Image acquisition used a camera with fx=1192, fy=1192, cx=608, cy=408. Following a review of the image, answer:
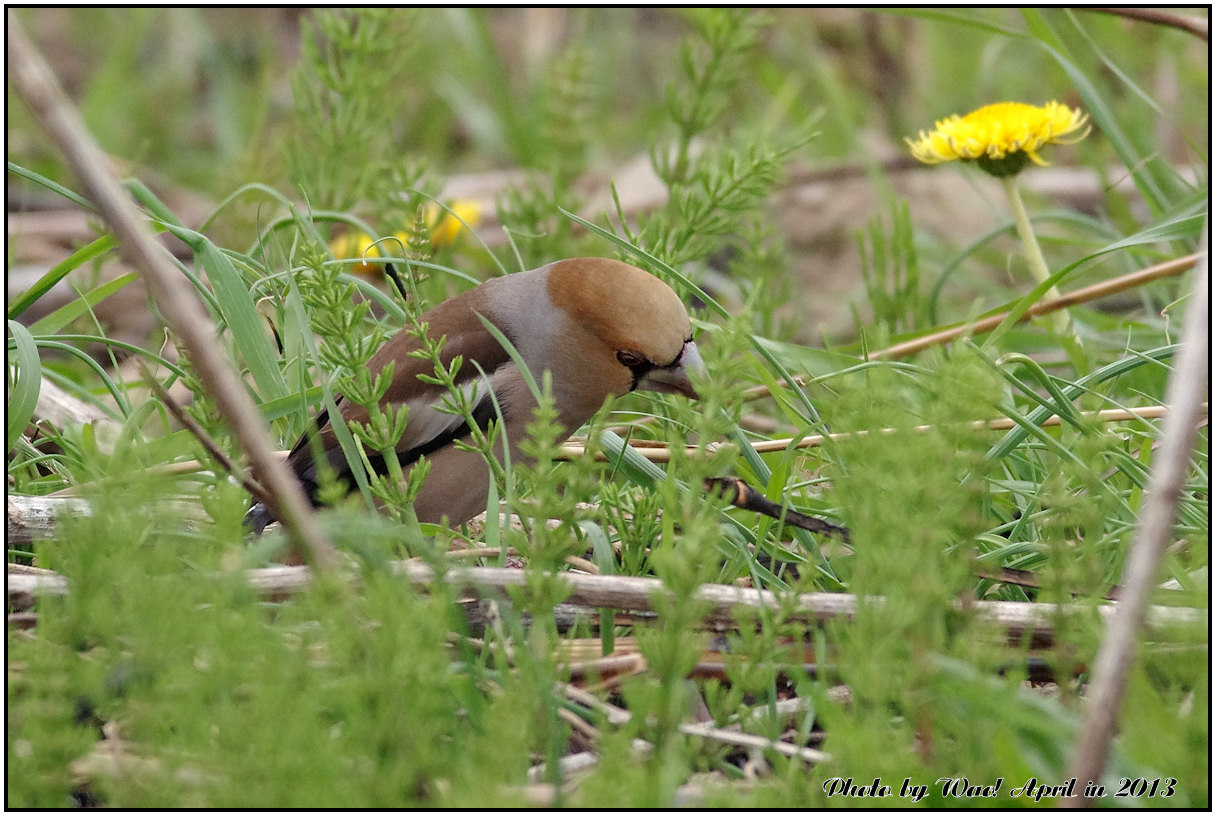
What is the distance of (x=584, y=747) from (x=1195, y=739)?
971mm

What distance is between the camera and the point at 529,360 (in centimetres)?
329

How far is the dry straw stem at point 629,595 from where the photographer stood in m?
2.12

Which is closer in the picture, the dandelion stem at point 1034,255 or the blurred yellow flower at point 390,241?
the dandelion stem at point 1034,255

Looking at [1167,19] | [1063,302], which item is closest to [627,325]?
[1063,302]

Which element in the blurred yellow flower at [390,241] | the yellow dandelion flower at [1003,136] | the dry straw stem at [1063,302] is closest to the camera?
the dry straw stem at [1063,302]

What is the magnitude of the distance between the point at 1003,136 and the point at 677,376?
1375 mm

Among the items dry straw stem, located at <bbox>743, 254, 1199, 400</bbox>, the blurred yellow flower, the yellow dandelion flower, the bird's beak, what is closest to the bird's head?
the bird's beak

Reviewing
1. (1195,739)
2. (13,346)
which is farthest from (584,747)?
(13,346)

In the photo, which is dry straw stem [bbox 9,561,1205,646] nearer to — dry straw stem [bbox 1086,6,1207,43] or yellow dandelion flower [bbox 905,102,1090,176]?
dry straw stem [bbox 1086,6,1207,43]

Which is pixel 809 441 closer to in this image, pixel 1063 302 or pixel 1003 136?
pixel 1063 302

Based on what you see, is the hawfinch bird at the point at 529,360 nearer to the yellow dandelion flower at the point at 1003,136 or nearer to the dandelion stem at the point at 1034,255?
the yellow dandelion flower at the point at 1003,136

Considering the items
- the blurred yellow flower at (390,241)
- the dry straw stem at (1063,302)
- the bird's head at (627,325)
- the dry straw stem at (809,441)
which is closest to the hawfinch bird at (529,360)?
the bird's head at (627,325)

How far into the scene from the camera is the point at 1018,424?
2633mm

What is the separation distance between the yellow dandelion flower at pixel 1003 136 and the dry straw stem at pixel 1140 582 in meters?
1.98
